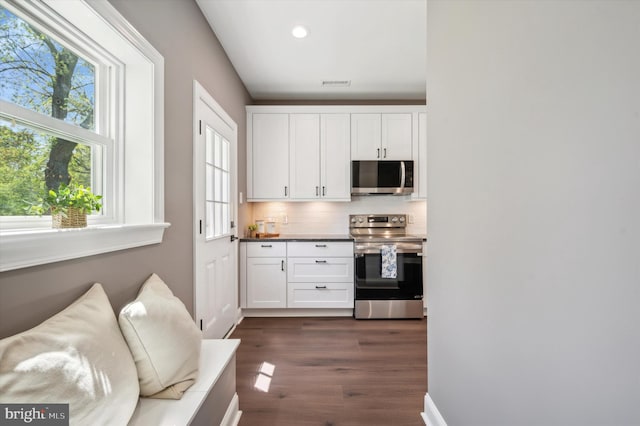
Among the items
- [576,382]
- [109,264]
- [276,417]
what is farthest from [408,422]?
[109,264]

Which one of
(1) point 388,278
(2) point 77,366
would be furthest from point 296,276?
(2) point 77,366

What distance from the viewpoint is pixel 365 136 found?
381cm

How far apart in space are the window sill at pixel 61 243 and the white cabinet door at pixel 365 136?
9.12 feet

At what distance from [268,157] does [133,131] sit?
2254mm

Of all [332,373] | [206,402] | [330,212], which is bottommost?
[332,373]

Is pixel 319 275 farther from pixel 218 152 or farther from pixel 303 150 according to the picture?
pixel 218 152

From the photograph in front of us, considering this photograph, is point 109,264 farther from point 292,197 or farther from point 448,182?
point 292,197

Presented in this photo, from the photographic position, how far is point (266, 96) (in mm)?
3971

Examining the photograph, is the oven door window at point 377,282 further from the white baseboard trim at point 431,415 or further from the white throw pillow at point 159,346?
Answer: the white throw pillow at point 159,346

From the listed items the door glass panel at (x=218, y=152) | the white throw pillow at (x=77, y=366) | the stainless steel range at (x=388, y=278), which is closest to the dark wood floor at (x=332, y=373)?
the stainless steel range at (x=388, y=278)

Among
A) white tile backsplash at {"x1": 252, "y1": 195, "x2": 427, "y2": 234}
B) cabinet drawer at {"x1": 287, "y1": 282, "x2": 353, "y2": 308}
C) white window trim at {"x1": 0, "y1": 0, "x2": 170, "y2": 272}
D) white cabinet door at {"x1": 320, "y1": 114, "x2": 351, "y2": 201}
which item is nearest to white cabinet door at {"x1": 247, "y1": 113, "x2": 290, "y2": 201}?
white tile backsplash at {"x1": 252, "y1": 195, "x2": 427, "y2": 234}

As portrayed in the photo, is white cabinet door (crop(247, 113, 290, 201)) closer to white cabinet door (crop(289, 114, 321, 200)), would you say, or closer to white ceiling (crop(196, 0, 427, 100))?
white cabinet door (crop(289, 114, 321, 200))

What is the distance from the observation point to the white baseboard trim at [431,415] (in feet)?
5.05

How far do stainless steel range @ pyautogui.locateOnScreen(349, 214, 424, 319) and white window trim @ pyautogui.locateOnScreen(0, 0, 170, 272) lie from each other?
2.29 metres
